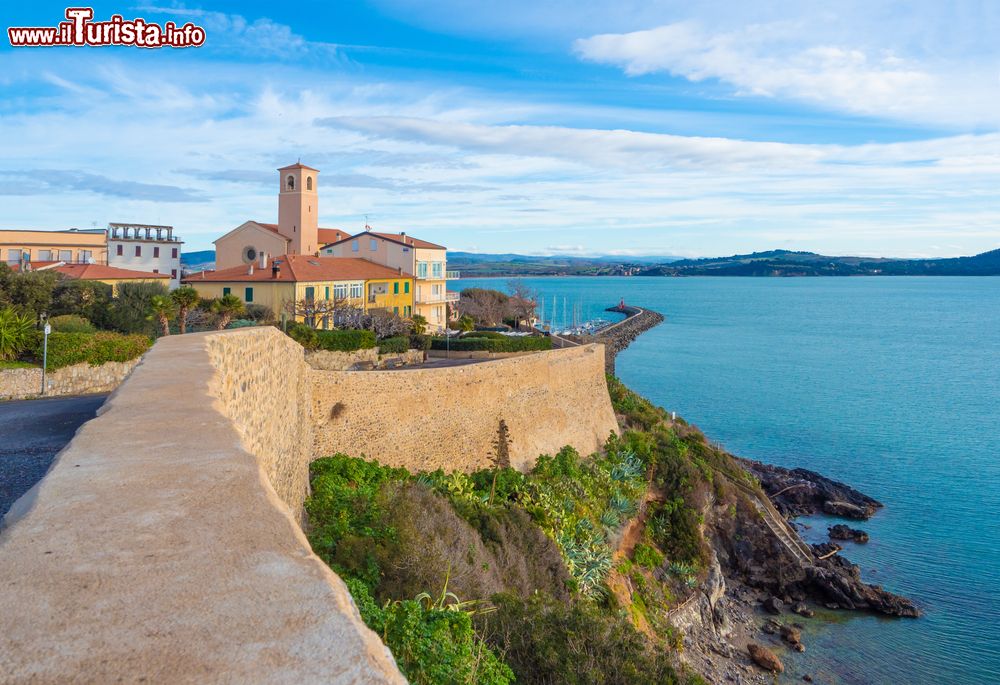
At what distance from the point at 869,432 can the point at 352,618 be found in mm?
46428

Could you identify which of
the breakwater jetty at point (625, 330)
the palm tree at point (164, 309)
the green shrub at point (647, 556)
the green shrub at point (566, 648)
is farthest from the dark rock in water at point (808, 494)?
the palm tree at point (164, 309)

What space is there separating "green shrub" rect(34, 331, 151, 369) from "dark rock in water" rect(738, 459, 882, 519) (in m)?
25.0

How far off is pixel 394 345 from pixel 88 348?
1608cm

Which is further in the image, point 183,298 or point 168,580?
point 183,298

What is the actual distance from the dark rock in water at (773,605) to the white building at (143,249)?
138 ft

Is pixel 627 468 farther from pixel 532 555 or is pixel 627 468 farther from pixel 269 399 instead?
pixel 269 399

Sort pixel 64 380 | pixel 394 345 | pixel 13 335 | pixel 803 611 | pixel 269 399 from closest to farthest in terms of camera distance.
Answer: pixel 269 399, pixel 64 380, pixel 13 335, pixel 803 611, pixel 394 345

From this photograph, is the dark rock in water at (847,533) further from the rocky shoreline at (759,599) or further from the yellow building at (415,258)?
the yellow building at (415,258)

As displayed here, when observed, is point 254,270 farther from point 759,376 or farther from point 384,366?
point 759,376

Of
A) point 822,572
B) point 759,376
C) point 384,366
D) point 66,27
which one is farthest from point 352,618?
point 759,376

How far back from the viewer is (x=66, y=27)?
1446 cm

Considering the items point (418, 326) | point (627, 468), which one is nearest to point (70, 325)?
point (627, 468)

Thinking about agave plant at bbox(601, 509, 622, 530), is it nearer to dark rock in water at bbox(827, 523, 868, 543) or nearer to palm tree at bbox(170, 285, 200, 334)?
dark rock in water at bbox(827, 523, 868, 543)

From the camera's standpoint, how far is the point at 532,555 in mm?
16484
